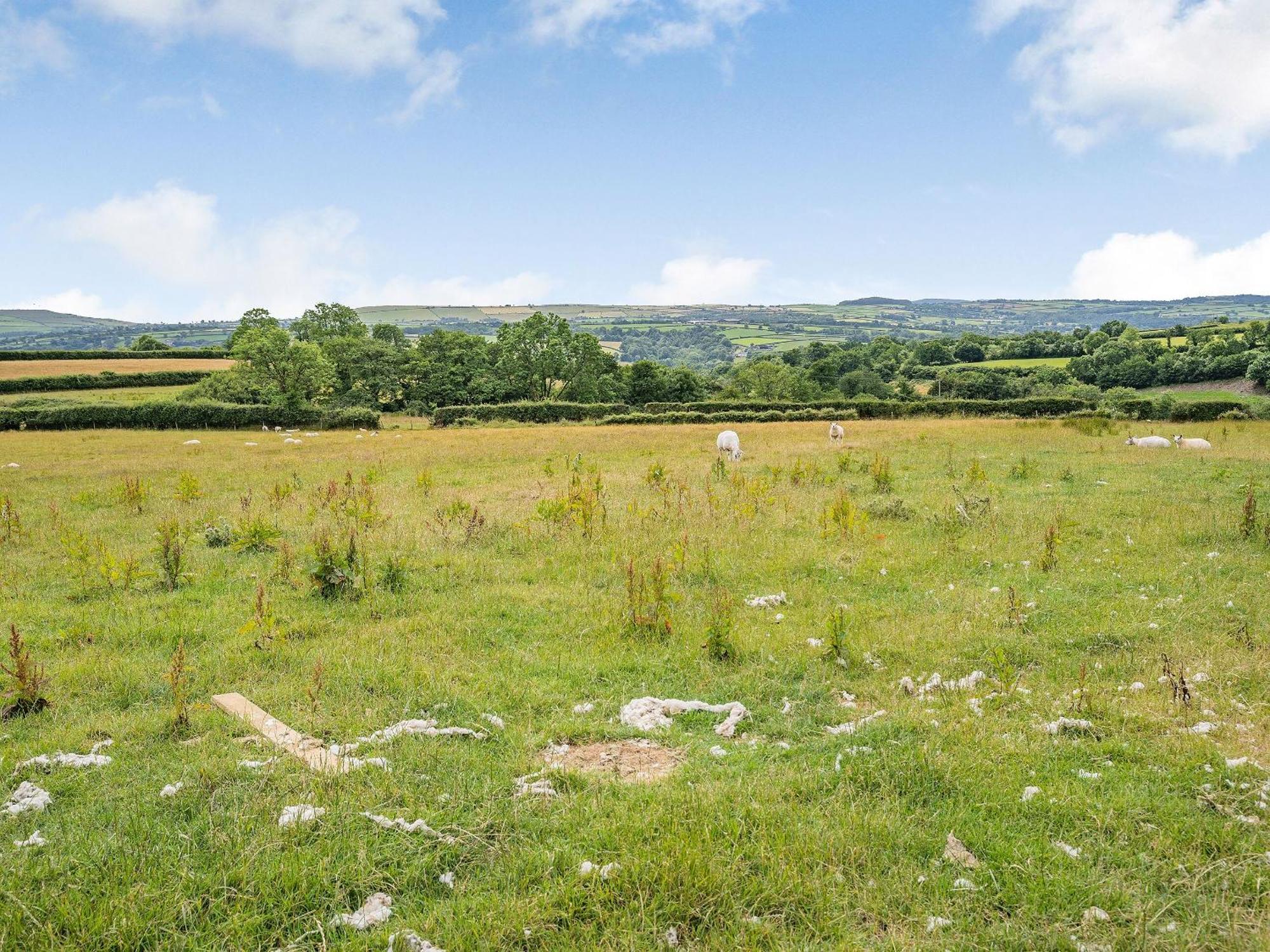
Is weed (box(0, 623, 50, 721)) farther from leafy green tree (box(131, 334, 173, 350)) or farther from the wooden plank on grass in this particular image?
leafy green tree (box(131, 334, 173, 350))

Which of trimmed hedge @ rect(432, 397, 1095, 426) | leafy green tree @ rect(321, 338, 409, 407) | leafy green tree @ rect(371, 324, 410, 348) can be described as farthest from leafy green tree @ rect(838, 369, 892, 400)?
leafy green tree @ rect(371, 324, 410, 348)

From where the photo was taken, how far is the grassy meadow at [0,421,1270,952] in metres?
3.81

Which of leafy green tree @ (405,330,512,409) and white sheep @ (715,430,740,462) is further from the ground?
leafy green tree @ (405,330,512,409)

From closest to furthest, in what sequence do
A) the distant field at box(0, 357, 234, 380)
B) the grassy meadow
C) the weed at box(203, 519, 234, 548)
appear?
the grassy meadow → the weed at box(203, 519, 234, 548) → the distant field at box(0, 357, 234, 380)

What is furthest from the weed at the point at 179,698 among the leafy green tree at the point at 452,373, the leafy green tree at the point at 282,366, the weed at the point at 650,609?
the leafy green tree at the point at 452,373

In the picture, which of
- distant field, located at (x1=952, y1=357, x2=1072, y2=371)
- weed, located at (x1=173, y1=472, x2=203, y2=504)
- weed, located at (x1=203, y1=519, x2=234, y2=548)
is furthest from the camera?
distant field, located at (x1=952, y1=357, x2=1072, y2=371)

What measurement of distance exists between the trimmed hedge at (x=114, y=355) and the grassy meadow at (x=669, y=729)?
88.2m

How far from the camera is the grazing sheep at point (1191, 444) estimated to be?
84.1 feet

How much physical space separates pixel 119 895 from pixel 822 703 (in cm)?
537

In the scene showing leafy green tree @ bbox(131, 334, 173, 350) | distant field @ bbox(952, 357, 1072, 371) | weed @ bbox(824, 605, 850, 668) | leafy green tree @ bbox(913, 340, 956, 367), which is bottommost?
weed @ bbox(824, 605, 850, 668)

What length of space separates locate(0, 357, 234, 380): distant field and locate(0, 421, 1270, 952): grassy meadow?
2925 inches

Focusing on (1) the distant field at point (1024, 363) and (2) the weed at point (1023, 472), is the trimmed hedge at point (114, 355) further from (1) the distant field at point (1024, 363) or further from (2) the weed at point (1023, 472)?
(1) the distant field at point (1024, 363)

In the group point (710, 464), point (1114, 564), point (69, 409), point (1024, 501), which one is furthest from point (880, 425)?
point (69, 409)

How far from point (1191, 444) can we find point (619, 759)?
97.5 ft
